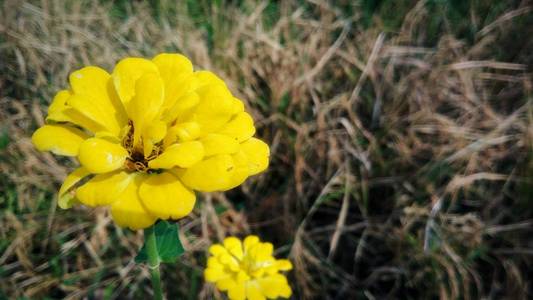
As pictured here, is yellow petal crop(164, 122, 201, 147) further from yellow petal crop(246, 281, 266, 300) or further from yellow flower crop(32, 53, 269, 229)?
yellow petal crop(246, 281, 266, 300)

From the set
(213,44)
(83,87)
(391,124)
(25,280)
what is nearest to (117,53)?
(213,44)

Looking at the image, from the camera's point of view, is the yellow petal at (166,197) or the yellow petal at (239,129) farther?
the yellow petal at (239,129)

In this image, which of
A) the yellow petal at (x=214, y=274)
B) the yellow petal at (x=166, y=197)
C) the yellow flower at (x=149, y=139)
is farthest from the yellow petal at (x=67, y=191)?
the yellow petal at (x=214, y=274)

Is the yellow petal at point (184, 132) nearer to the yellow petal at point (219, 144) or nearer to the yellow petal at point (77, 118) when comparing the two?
the yellow petal at point (219, 144)

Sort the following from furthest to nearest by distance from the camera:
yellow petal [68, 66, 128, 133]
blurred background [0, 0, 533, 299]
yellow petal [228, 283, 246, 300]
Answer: blurred background [0, 0, 533, 299], yellow petal [228, 283, 246, 300], yellow petal [68, 66, 128, 133]

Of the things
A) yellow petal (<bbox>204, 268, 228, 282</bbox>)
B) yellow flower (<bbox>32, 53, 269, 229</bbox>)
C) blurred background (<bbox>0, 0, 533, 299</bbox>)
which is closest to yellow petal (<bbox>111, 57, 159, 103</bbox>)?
yellow flower (<bbox>32, 53, 269, 229</bbox>)
